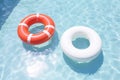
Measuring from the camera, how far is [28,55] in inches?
239

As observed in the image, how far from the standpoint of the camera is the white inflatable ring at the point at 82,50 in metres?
5.41

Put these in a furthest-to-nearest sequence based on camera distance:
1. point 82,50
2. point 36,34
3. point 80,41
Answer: point 80,41 → point 36,34 → point 82,50

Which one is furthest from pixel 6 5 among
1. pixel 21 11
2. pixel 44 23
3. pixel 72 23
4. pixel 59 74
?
pixel 59 74

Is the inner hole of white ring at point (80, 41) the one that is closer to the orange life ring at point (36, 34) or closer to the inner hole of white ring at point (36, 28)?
the orange life ring at point (36, 34)

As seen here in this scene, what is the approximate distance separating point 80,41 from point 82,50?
802mm

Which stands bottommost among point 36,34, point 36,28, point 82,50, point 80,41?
point 80,41

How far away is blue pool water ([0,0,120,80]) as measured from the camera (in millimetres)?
5715

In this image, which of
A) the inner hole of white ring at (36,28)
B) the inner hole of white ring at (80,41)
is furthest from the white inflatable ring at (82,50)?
the inner hole of white ring at (36,28)

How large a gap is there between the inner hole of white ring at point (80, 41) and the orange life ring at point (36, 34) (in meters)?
0.70

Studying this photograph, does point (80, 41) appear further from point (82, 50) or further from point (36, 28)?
point (36, 28)

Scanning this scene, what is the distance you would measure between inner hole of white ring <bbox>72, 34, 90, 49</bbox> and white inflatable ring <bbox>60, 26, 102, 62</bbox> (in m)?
0.23

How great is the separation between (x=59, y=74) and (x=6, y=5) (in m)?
3.03

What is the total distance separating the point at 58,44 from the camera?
625 centimetres

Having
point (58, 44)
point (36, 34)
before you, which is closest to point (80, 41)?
point (58, 44)
